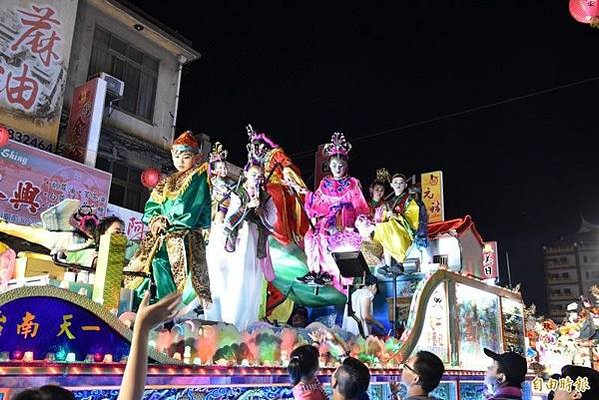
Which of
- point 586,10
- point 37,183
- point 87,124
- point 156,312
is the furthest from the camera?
point 87,124

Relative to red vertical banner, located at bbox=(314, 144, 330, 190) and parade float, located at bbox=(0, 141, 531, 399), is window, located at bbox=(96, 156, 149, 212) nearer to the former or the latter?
parade float, located at bbox=(0, 141, 531, 399)

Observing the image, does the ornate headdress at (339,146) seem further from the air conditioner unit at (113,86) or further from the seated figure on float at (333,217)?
the air conditioner unit at (113,86)

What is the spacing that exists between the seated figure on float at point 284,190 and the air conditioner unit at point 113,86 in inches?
302

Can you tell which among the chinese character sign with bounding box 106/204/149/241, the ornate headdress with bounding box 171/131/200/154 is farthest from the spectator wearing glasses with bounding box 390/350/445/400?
the chinese character sign with bounding box 106/204/149/241

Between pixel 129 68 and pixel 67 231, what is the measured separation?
35.6 ft

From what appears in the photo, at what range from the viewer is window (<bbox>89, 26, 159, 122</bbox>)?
579 inches

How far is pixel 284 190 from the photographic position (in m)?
7.80

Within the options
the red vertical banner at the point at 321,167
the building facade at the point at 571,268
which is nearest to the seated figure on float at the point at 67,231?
the red vertical banner at the point at 321,167

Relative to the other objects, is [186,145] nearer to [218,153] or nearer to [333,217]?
[218,153]

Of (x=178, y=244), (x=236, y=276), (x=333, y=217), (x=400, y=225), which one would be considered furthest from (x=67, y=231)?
(x=400, y=225)

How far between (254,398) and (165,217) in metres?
1.83

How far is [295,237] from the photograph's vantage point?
7.88 m

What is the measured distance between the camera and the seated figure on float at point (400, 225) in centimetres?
812

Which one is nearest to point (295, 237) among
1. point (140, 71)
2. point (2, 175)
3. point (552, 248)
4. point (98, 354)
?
point (98, 354)
